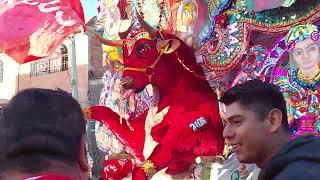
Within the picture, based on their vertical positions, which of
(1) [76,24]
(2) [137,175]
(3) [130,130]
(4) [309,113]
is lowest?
(2) [137,175]

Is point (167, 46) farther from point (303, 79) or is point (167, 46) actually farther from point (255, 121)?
point (255, 121)

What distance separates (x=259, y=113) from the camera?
178 centimetres

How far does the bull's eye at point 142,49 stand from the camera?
298cm

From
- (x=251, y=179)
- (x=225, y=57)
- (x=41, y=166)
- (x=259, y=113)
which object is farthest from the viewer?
(x=225, y=57)

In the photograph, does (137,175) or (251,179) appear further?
(137,175)

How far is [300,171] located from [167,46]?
1.76 meters

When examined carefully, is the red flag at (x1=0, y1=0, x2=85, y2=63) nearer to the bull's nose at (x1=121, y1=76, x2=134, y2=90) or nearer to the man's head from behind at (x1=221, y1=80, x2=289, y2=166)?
the bull's nose at (x1=121, y1=76, x2=134, y2=90)

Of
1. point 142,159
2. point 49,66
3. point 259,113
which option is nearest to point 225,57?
point 142,159

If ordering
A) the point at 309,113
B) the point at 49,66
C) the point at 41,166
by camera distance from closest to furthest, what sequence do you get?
the point at 41,166 < the point at 309,113 < the point at 49,66

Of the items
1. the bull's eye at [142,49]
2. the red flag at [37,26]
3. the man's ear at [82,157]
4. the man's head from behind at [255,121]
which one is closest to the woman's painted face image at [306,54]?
the man's head from behind at [255,121]

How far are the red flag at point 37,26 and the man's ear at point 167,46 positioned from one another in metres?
0.80

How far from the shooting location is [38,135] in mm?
836

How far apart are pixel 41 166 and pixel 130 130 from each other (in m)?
2.46

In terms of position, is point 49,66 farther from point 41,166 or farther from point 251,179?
point 41,166
